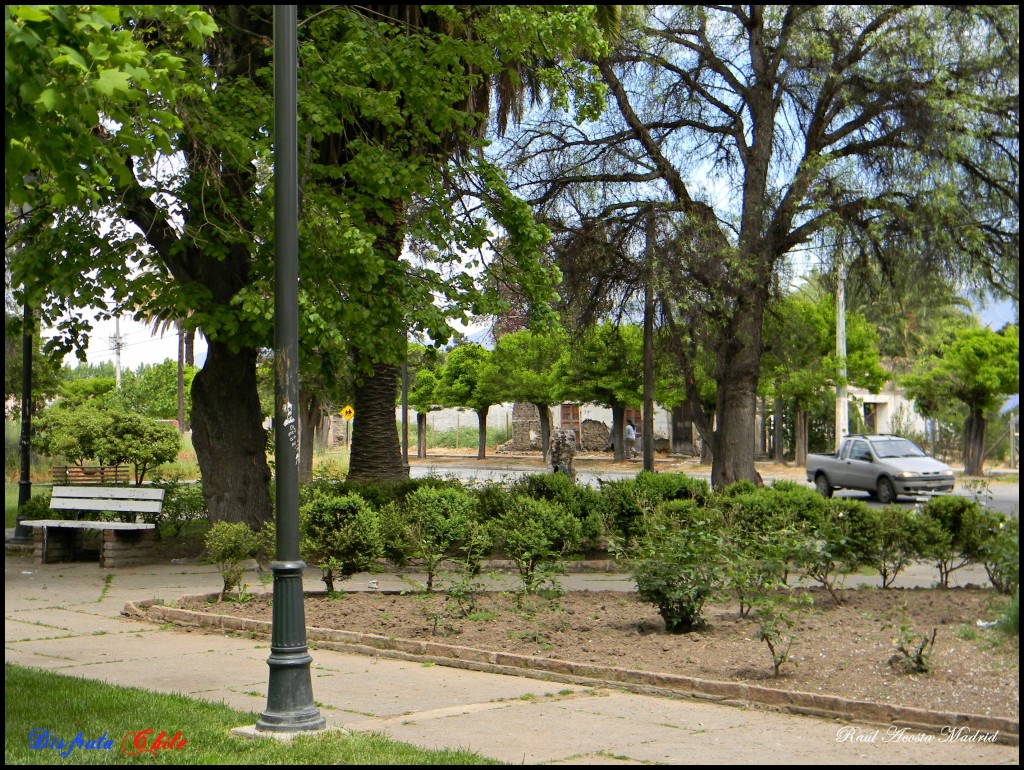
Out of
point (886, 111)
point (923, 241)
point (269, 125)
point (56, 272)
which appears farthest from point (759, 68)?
point (56, 272)

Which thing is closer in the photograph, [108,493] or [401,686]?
[401,686]

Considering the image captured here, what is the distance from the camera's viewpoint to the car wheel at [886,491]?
89.6 feet

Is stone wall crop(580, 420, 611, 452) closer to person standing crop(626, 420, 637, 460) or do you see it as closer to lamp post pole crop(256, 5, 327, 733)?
person standing crop(626, 420, 637, 460)

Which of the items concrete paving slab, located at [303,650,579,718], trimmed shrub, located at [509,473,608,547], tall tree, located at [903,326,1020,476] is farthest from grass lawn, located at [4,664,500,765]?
tall tree, located at [903,326,1020,476]

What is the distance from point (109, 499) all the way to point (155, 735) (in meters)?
11.8

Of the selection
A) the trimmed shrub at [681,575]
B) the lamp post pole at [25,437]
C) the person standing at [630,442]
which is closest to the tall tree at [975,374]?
the person standing at [630,442]

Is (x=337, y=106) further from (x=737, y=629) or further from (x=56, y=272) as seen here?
(x=737, y=629)

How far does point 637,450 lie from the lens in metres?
59.7

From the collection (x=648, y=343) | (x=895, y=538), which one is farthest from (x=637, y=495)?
(x=648, y=343)

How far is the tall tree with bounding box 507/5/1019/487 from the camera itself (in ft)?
51.1

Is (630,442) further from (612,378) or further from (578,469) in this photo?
(578,469)

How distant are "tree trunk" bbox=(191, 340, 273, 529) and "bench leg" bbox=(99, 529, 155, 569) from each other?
1.17 metres

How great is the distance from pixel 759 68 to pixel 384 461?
31.0 feet

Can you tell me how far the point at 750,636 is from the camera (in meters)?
9.26
